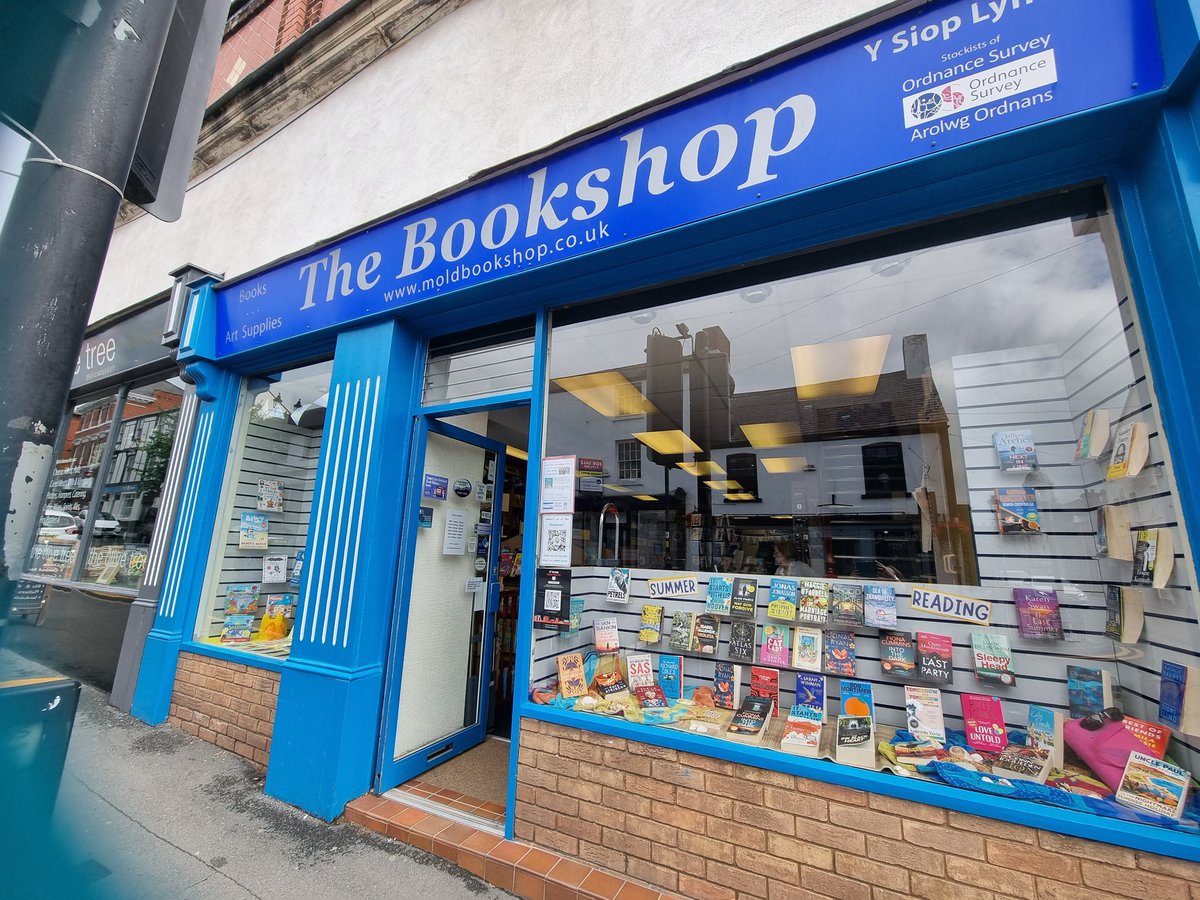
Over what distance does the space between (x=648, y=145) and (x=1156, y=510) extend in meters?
2.64

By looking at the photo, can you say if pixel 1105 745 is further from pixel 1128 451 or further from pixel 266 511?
pixel 266 511

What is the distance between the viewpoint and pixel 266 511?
4477 mm

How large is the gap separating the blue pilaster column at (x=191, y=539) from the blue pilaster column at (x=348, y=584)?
1.60m

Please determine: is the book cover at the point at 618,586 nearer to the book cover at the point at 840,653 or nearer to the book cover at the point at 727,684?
the book cover at the point at 727,684

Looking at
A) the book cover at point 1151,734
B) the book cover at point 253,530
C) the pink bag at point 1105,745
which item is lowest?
the pink bag at point 1105,745

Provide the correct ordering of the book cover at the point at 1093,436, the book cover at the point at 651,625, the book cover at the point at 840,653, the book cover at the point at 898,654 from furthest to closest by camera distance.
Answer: the book cover at the point at 651,625
the book cover at the point at 840,653
the book cover at the point at 898,654
the book cover at the point at 1093,436

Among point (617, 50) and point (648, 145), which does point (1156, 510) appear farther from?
point (617, 50)

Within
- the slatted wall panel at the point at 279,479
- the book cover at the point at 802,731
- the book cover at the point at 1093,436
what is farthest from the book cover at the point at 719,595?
the slatted wall panel at the point at 279,479

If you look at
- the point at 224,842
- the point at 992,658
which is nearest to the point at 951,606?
the point at 992,658

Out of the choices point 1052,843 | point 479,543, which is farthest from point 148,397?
point 1052,843

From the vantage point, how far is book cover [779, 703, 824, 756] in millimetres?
2098

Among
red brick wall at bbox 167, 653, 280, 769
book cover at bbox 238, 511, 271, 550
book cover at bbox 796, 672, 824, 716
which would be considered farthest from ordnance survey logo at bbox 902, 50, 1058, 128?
book cover at bbox 238, 511, 271, 550

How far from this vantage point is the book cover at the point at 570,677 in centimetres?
271

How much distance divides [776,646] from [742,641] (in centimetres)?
17
